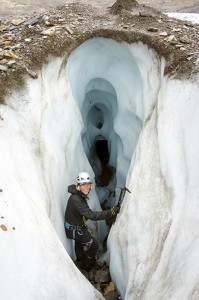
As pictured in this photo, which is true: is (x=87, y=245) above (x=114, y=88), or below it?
below

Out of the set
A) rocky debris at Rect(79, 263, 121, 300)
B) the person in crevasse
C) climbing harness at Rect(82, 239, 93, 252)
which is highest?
the person in crevasse

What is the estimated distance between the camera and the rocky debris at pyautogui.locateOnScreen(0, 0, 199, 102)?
6805 mm

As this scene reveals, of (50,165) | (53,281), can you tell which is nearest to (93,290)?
(53,281)

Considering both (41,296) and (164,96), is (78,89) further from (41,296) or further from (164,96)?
(41,296)

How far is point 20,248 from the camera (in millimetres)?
4938

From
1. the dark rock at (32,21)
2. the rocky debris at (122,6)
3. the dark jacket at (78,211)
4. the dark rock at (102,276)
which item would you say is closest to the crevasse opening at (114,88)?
the dark rock at (32,21)

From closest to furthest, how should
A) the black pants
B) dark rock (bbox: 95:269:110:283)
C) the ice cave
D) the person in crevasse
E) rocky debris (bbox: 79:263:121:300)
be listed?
the ice cave → the person in crevasse → rocky debris (bbox: 79:263:121:300) → the black pants → dark rock (bbox: 95:269:110:283)

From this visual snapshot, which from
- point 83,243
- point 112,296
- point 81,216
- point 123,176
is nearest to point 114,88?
point 123,176

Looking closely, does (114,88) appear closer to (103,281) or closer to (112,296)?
(103,281)

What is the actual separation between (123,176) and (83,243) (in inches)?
92.4

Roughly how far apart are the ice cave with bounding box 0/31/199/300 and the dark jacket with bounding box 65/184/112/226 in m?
0.23

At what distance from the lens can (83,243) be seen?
742cm

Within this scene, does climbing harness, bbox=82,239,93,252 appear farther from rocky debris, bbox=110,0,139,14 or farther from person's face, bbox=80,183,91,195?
rocky debris, bbox=110,0,139,14

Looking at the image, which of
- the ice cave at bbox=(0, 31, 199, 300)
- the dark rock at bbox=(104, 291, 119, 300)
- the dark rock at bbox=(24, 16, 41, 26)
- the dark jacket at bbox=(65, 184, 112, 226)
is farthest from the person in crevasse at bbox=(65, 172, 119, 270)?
the dark rock at bbox=(24, 16, 41, 26)
